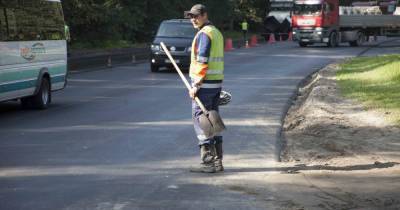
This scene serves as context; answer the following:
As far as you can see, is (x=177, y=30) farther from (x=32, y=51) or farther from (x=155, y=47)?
(x=32, y=51)

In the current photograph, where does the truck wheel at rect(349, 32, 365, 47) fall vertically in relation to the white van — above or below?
below

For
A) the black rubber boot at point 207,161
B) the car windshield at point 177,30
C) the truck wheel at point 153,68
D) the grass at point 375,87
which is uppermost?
the car windshield at point 177,30

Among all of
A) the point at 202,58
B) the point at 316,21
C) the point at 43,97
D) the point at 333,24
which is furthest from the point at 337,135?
the point at 333,24

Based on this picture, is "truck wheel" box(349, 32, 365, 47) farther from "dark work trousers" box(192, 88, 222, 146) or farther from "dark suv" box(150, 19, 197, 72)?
"dark work trousers" box(192, 88, 222, 146)

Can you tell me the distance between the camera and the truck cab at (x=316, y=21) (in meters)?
43.7

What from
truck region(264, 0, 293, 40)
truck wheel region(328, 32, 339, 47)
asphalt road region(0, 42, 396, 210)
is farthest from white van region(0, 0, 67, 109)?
truck region(264, 0, 293, 40)

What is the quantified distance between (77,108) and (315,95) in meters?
5.35

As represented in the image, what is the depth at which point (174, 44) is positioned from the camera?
25047 mm

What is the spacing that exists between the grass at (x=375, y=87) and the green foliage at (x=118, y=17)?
1432 cm

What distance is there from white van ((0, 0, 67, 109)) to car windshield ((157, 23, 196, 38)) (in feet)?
33.7

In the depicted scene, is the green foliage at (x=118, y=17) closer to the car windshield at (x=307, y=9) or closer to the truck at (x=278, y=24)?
the truck at (x=278, y=24)

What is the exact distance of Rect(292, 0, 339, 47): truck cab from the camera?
143 feet

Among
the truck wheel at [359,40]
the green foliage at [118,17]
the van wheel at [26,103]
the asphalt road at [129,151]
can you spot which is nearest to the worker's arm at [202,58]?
the asphalt road at [129,151]

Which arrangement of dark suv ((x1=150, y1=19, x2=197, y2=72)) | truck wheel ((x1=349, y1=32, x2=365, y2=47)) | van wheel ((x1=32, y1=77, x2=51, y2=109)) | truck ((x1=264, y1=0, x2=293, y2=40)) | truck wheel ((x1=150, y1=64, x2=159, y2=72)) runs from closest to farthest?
van wheel ((x1=32, y1=77, x2=51, y2=109))
dark suv ((x1=150, y1=19, x2=197, y2=72))
truck wheel ((x1=150, y1=64, x2=159, y2=72))
truck wheel ((x1=349, y1=32, x2=365, y2=47))
truck ((x1=264, y1=0, x2=293, y2=40))
